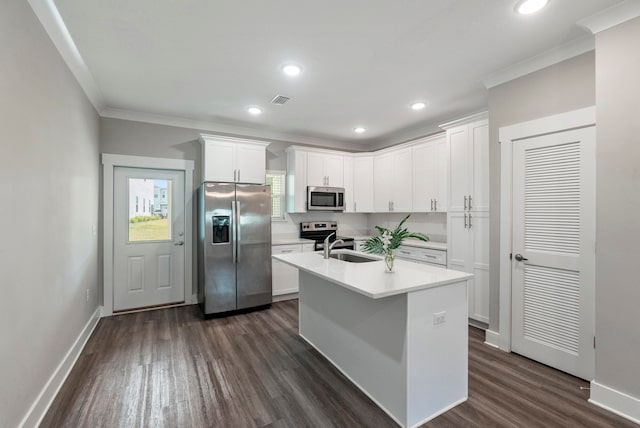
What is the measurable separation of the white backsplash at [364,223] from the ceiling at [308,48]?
1698 mm

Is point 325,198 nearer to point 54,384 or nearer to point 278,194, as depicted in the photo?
point 278,194

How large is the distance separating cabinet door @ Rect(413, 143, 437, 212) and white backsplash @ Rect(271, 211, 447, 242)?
0.37 m

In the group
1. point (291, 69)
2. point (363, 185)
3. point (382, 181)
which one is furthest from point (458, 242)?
point (291, 69)

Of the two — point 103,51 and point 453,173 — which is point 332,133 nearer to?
point 453,173

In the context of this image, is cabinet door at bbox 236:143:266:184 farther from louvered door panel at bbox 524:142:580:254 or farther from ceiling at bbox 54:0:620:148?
louvered door panel at bbox 524:142:580:254

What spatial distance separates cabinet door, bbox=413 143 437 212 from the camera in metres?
4.12

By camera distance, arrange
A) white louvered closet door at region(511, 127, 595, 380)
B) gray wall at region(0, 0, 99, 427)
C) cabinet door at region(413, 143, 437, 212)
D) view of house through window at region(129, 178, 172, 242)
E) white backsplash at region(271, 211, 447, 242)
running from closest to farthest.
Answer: gray wall at region(0, 0, 99, 427) → white louvered closet door at region(511, 127, 595, 380) → view of house through window at region(129, 178, 172, 242) → cabinet door at region(413, 143, 437, 212) → white backsplash at region(271, 211, 447, 242)

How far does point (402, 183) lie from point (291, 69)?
2.62 m

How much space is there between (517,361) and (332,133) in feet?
12.9

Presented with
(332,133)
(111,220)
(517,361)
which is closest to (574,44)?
(517,361)

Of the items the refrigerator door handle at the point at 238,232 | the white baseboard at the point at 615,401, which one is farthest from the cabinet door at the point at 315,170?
the white baseboard at the point at 615,401

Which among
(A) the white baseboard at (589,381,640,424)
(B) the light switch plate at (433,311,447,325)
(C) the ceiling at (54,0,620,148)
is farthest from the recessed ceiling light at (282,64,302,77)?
(A) the white baseboard at (589,381,640,424)

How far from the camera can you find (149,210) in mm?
4090

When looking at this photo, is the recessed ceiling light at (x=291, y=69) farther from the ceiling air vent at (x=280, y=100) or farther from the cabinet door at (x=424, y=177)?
the cabinet door at (x=424, y=177)
